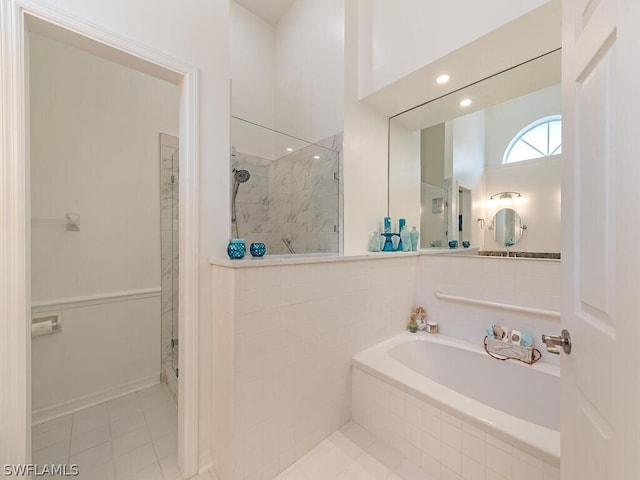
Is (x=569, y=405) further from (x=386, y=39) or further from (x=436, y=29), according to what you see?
(x=386, y=39)

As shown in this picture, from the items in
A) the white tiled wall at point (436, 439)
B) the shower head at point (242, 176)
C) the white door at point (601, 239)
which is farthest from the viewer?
the shower head at point (242, 176)

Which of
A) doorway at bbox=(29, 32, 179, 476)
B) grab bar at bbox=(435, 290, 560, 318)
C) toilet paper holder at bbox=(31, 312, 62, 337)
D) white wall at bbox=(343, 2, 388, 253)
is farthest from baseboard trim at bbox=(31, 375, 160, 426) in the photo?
grab bar at bbox=(435, 290, 560, 318)

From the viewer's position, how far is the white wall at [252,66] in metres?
2.67

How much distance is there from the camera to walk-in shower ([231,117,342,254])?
2.15 metres

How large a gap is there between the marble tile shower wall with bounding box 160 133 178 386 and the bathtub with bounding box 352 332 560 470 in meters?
1.65

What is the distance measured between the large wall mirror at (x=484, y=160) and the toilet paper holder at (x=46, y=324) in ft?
8.96

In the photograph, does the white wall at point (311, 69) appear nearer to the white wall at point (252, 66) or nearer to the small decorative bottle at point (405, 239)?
the white wall at point (252, 66)

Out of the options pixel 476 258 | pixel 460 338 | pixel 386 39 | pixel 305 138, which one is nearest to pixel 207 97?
pixel 305 138

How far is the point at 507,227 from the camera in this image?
2.06 meters

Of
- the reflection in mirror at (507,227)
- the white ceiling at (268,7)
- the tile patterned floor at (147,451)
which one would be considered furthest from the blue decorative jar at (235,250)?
the white ceiling at (268,7)

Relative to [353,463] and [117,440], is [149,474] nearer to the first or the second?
[117,440]

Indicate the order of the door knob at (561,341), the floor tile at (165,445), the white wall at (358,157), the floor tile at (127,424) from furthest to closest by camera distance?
the white wall at (358,157) < the floor tile at (127,424) < the floor tile at (165,445) < the door knob at (561,341)

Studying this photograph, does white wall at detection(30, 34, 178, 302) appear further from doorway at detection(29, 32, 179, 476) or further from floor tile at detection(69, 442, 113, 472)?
floor tile at detection(69, 442, 113, 472)

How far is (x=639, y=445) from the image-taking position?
440 millimetres
